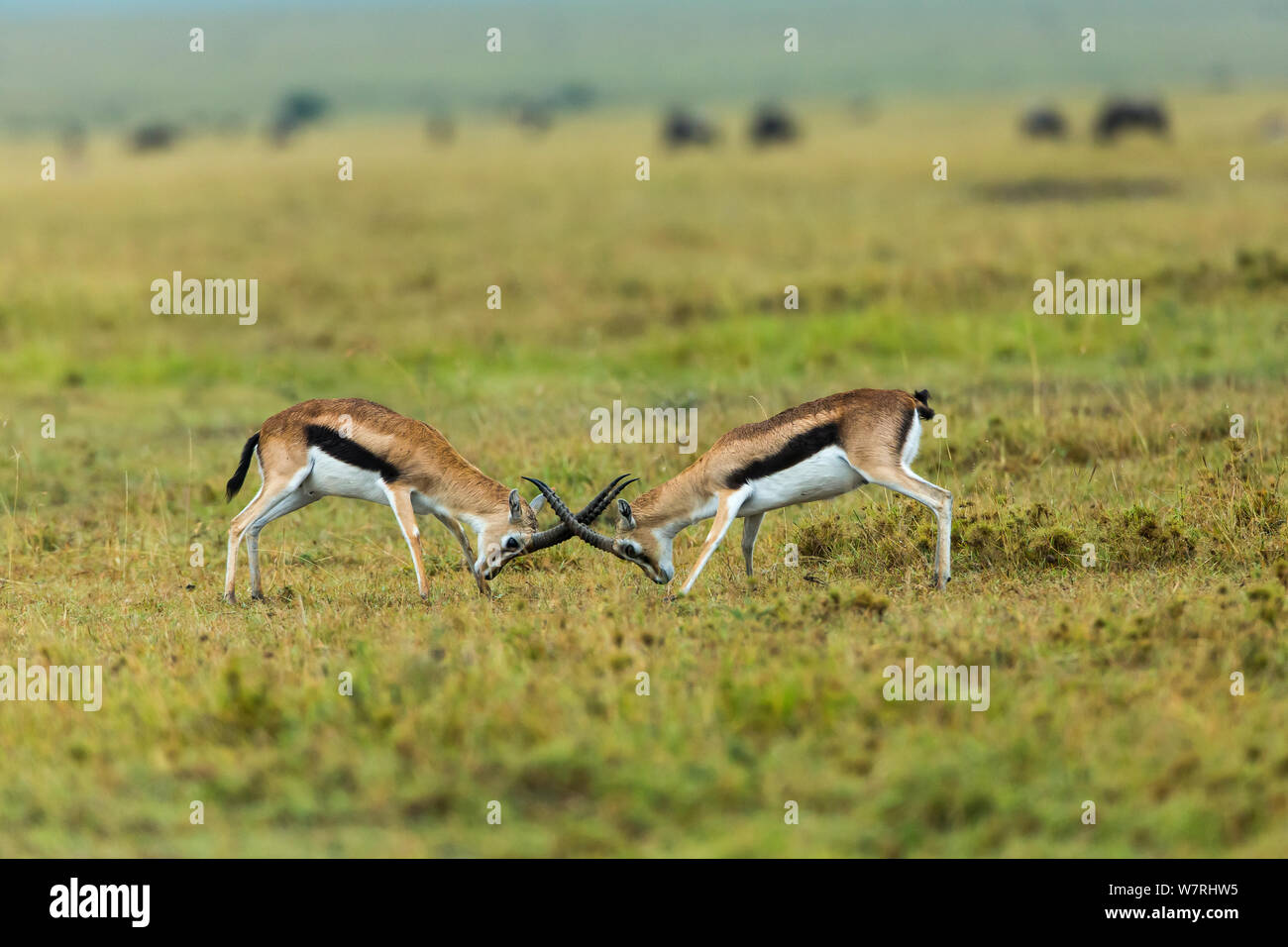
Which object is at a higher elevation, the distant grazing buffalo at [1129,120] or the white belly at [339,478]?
the distant grazing buffalo at [1129,120]

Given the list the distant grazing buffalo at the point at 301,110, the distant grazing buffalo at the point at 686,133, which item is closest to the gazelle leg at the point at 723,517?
the distant grazing buffalo at the point at 686,133

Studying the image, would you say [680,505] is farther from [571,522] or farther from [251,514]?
[251,514]

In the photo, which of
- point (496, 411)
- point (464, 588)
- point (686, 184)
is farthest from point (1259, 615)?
point (686, 184)

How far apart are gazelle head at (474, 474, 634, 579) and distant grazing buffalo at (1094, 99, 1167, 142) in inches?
1481

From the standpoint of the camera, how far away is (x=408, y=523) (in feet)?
29.7

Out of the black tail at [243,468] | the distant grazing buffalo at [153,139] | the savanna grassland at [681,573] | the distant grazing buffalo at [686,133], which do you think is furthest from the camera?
the distant grazing buffalo at [153,139]

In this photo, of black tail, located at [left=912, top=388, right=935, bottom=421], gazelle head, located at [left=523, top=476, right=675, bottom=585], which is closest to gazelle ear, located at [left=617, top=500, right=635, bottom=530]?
gazelle head, located at [left=523, top=476, right=675, bottom=585]

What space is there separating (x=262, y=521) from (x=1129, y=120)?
39762 millimetres

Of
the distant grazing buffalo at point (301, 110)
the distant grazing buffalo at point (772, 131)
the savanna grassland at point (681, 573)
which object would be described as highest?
the distant grazing buffalo at point (301, 110)

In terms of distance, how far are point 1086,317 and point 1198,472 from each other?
7.34m

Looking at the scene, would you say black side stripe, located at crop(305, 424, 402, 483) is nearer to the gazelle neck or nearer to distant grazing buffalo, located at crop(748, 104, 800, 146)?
the gazelle neck

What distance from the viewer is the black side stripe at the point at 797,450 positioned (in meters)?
8.75

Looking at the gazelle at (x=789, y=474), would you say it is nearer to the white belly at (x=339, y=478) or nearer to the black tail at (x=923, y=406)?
→ the black tail at (x=923, y=406)

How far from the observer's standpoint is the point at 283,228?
92.9 feet
